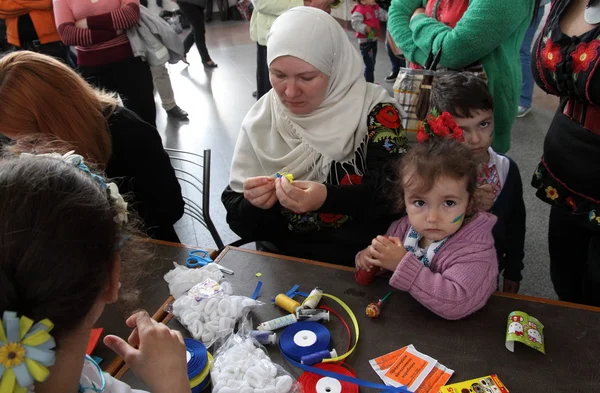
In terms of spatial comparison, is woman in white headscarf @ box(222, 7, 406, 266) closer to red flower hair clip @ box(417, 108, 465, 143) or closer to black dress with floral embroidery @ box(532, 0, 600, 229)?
red flower hair clip @ box(417, 108, 465, 143)

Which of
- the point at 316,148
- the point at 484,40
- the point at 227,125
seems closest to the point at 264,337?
the point at 316,148

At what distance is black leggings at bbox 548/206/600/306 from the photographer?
1.54 meters

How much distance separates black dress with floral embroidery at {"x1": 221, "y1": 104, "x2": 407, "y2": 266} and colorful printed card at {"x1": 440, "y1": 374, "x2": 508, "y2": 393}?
0.67 meters

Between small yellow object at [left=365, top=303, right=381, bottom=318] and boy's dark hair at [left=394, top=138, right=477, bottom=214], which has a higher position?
boy's dark hair at [left=394, top=138, right=477, bottom=214]

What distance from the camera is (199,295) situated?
131cm

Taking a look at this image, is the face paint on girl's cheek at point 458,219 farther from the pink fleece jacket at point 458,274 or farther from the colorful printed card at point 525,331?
the colorful printed card at point 525,331

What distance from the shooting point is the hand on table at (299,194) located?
4.90 ft

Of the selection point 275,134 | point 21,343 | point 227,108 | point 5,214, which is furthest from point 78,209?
point 227,108

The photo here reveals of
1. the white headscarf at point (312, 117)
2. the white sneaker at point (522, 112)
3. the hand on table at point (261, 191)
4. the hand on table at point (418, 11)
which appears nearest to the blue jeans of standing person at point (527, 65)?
the white sneaker at point (522, 112)

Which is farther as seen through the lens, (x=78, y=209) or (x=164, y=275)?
(x=164, y=275)

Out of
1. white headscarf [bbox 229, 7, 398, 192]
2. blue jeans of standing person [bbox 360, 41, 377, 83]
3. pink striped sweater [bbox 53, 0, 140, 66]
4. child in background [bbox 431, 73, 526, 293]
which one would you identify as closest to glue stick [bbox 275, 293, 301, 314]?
white headscarf [bbox 229, 7, 398, 192]

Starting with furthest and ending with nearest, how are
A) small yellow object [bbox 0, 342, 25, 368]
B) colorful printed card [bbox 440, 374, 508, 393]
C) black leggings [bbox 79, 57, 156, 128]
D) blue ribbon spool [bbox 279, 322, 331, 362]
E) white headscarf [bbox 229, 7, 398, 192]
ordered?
black leggings [bbox 79, 57, 156, 128]
white headscarf [bbox 229, 7, 398, 192]
blue ribbon spool [bbox 279, 322, 331, 362]
colorful printed card [bbox 440, 374, 508, 393]
small yellow object [bbox 0, 342, 25, 368]

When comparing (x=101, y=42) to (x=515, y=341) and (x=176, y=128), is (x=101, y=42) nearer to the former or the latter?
(x=176, y=128)

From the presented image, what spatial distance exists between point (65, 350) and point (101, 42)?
2.87 m
